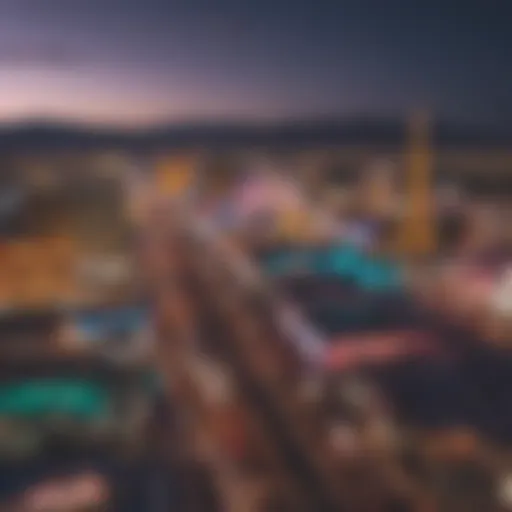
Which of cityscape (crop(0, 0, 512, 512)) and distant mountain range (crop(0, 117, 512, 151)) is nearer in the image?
cityscape (crop(0, 0, 512, 512))

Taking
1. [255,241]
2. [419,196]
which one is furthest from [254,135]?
[419,196]

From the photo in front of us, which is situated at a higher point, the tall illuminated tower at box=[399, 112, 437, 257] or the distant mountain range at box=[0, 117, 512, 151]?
the distant mountain range at box=[0, 117, 512, 151]

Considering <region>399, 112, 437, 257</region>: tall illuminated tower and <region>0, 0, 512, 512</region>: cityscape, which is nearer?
<region>0, 0, 512, 512</region>: cityscape

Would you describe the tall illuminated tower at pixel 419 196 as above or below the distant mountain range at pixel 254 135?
below

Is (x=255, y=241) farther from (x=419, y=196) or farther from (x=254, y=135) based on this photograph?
(x=419, y=196)

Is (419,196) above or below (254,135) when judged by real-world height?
below

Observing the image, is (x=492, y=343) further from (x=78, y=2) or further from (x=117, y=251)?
(x=78, y=2)
